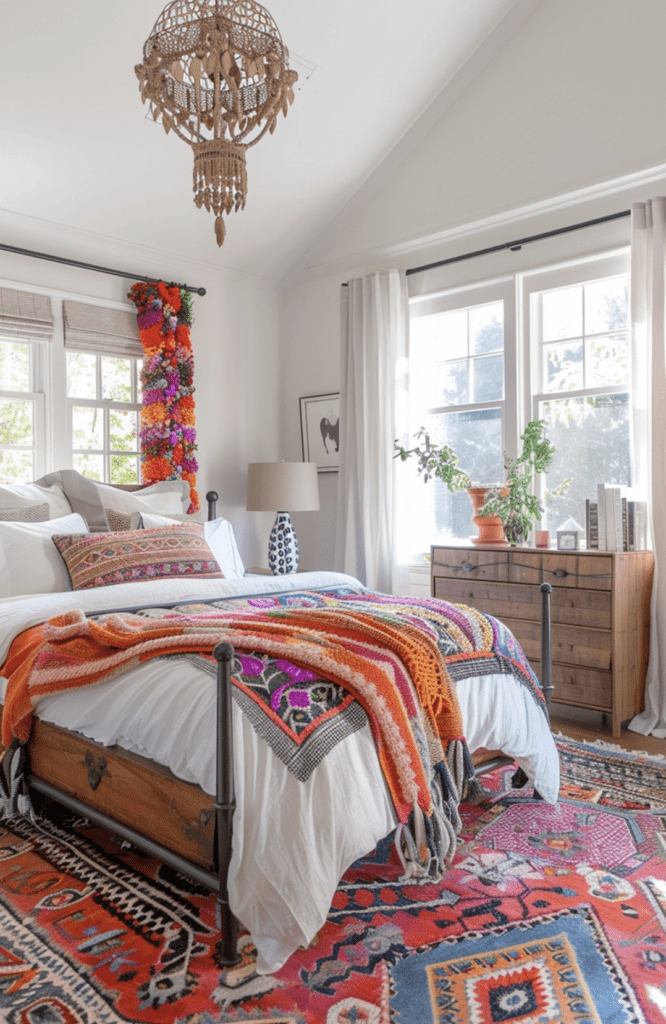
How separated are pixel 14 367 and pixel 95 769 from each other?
9.36 ft

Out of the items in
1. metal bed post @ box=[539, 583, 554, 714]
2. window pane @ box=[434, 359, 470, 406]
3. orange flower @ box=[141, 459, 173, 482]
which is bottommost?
metal bed post @ box=[539, 583, 554, 714]

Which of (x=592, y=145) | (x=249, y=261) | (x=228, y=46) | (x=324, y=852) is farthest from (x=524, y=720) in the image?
(x=249, y=261)

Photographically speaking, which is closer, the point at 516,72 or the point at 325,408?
the point at 516,72

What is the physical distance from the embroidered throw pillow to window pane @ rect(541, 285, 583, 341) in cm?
225

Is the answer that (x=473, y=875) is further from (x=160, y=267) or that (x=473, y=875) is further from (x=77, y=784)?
(x=160, y=267)

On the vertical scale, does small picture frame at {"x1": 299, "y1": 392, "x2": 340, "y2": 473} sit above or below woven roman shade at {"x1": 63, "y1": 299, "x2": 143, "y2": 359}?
below

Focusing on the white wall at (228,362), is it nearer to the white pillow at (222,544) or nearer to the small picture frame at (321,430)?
the small picture frame at (321,430)

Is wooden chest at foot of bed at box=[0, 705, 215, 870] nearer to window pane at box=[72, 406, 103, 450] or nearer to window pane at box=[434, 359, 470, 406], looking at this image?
window pane at box=[72, 406, 103, 450]

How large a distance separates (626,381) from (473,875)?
8.67ft

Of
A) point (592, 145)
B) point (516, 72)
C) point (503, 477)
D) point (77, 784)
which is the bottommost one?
point (77, 784)

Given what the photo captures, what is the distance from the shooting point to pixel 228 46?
2.19 m

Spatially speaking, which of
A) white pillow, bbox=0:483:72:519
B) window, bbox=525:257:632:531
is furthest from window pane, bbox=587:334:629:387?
white pillow, bbox=0:483:72:519

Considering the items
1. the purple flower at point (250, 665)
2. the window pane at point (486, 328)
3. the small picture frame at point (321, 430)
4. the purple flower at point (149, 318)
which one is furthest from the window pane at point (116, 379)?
the purple flower at point (250, 665)

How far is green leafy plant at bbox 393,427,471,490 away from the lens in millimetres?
4277
